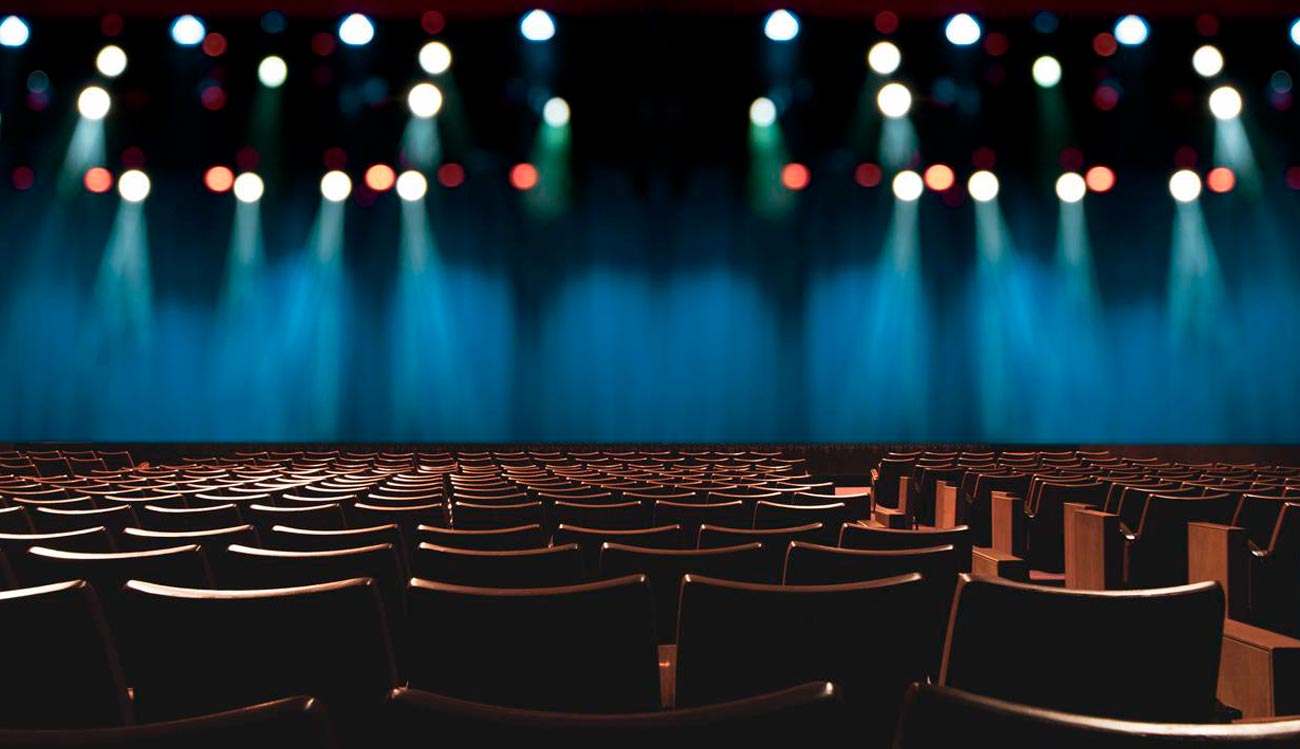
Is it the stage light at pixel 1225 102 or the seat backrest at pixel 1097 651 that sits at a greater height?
the stage light at pixel 1225 102

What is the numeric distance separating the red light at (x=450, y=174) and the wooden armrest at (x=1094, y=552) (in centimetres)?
1125

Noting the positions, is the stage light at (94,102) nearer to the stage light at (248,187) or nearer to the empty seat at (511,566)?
the stage light at (248,187)

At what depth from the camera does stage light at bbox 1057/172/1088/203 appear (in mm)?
13047

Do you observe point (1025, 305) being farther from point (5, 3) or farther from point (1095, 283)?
point (5, 3)

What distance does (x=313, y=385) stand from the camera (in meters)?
13.4

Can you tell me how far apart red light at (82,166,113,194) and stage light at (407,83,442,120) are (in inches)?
186

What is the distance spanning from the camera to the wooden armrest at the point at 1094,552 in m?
3.51

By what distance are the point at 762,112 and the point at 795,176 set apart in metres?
1.03

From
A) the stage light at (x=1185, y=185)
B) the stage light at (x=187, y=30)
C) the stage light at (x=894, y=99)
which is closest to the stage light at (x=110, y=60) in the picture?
the stage light at (x=187, y=30)

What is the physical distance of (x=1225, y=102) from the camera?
12.6 meters

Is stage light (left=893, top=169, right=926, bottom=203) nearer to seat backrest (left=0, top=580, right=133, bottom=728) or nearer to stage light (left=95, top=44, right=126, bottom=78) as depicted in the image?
stage light (left=95, top=44, right=126, bottom=78)

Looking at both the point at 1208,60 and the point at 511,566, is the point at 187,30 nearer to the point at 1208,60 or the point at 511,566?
the point at 511,566

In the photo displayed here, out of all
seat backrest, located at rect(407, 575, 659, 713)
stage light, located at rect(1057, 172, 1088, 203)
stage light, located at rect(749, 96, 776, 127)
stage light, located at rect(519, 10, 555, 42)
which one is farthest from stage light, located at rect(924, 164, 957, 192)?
seat backrest, located at rect(407, 575, 659, 713)

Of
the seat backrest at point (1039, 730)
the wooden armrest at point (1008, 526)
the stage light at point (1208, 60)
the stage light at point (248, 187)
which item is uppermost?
the stage light at point (1208, 60)
